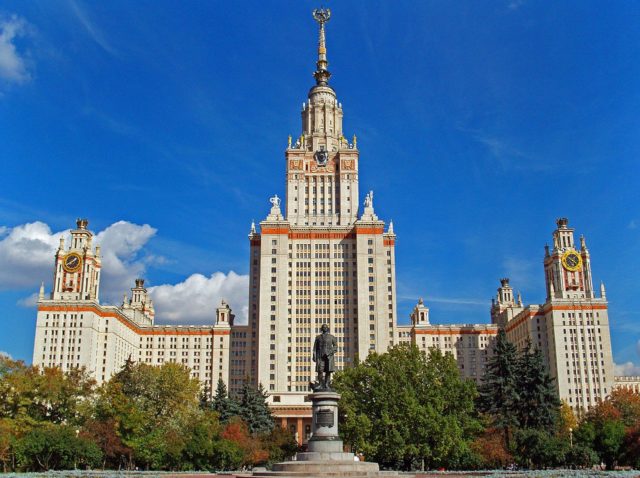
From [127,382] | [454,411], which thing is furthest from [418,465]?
[127,382]

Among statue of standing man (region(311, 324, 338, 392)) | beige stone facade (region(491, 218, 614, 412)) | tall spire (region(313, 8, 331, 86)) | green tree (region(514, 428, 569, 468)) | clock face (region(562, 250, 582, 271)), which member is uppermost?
tall spire (region(313, 8, 331, 86))

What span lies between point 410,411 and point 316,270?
7717cm

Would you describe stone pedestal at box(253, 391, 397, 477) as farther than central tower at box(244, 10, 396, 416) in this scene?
No

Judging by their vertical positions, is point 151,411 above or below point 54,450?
above

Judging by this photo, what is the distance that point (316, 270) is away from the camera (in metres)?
140

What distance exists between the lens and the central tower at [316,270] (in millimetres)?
133125

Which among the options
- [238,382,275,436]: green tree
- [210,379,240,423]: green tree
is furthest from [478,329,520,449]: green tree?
[210,379,240,423]: green tree

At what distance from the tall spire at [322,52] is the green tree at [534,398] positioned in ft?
325

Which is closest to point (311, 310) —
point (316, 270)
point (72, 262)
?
point (316, 270)

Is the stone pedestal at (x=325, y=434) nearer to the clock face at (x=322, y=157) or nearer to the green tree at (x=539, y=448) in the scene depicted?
the green tree at (x=539, y=448)

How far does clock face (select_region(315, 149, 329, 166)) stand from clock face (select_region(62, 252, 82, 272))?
53518mm

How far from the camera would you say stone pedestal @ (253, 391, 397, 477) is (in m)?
39.0

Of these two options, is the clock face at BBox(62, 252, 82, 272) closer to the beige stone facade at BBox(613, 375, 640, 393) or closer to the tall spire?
the tall spire

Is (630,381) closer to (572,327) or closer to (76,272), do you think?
(572,327)
